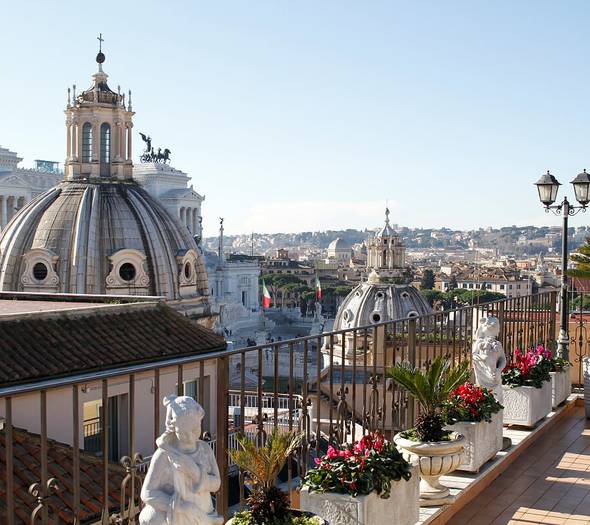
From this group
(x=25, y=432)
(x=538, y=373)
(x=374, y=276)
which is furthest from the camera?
(x=374, y=276)

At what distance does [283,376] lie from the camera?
5225 cm

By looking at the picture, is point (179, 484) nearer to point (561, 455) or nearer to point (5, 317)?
point (561, 455)

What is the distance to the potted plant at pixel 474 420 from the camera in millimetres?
→ 5914

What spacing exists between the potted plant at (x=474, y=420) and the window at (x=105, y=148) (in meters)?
21.7

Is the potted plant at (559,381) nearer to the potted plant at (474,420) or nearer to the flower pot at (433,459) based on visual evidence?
the potted plant at (474,420)

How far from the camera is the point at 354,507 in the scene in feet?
14.2

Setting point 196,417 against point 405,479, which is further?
point 405,479

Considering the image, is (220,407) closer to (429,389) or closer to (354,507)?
(354,507)

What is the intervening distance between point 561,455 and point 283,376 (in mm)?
45709

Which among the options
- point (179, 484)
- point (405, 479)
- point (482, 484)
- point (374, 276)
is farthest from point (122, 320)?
point (374, 276)

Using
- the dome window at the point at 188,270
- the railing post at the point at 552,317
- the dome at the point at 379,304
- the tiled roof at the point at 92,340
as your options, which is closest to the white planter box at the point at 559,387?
the railing post at the point at 552,317

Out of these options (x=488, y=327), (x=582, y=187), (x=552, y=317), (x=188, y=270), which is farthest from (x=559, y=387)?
(x=188, y=270)

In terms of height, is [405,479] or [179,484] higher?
[179,484]

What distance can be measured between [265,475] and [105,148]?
2415cm
